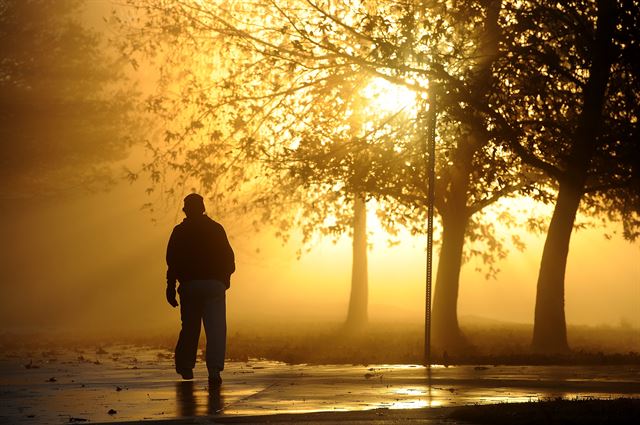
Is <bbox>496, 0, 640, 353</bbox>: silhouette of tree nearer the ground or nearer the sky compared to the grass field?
nearer the sky

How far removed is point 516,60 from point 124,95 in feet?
101

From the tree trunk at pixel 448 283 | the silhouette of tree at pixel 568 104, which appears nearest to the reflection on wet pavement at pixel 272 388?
the silhouette of tree at pixel 568 104

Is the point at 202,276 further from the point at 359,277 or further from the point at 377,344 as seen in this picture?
the point at 359,277

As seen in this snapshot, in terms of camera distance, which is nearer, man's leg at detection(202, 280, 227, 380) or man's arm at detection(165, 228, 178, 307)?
man's leg at detection(202, 280, 227, 380)

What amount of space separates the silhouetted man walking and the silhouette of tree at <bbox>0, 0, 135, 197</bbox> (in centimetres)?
3627

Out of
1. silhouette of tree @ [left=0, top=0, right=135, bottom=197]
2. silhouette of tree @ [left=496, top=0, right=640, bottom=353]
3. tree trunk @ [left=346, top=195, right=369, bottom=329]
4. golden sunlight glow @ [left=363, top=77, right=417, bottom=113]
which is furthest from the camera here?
silhouette of tree @ [left=0, top=0, right=135, bottom=197]

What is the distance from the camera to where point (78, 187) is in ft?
191

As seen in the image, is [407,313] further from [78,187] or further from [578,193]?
[578,193]

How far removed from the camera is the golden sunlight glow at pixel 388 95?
2931cm

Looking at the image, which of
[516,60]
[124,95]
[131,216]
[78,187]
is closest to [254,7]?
[516,60]

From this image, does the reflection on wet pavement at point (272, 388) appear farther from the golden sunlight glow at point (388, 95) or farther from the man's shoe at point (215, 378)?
the golden sunlight glow at point (388, 95)

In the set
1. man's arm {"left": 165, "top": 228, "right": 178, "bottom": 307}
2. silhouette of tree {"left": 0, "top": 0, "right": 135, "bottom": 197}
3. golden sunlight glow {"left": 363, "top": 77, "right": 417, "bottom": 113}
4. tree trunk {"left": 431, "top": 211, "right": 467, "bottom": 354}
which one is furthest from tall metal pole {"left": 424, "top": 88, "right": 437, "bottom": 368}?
silhouette of tree {"left": 0, "top": 0, "right": 135, "bottom": 197}

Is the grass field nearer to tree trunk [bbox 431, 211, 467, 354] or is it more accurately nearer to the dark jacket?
tree trunk [bbox 431, 211, 467, 354]

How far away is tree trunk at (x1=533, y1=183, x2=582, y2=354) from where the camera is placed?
2744 cm
